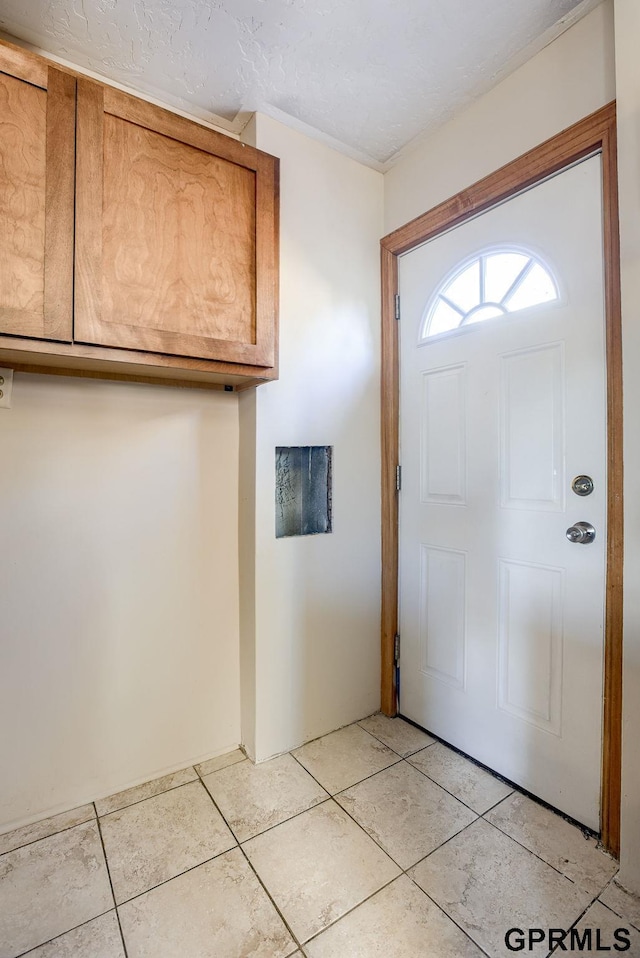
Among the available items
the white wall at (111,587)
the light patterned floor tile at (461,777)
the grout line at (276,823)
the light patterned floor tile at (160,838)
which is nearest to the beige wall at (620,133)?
the light patterned floor tile at (461,777)

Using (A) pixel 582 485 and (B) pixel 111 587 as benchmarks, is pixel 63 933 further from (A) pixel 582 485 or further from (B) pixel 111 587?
(A) pixel 582 485

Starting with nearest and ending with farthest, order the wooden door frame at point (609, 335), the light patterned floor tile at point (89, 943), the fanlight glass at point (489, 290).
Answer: the light patterned floor tile at point (89, 943)
the wooden door frame at point (609, 335)
the fanlight glass at point (489, 290)

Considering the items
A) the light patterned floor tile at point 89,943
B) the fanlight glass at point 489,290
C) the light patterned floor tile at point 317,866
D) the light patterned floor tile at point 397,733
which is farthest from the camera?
the light patterned floor tile at point 397,733

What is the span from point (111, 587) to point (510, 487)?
4.66ft

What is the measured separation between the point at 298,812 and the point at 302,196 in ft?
7.29

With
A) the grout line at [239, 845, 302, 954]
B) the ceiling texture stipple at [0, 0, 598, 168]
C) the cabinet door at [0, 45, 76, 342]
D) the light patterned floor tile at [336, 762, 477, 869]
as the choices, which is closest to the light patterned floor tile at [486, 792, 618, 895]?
the light patterned floor tile at [336, 762, 477, 869]

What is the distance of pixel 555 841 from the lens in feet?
4.40

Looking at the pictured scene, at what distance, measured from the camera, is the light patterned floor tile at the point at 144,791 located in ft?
4.92

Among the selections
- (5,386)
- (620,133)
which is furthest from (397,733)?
(620,133)

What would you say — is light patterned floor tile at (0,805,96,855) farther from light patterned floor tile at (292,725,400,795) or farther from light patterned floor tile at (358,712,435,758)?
light patterned floor tile at (358,712,435,758)

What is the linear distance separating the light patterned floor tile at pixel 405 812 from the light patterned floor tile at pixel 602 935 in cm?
36

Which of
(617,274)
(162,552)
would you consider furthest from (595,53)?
(162,552)

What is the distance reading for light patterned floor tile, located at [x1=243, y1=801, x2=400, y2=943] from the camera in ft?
3.77

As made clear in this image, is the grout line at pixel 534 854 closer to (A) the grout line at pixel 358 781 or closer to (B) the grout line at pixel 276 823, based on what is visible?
(A) the grout line at pixel 358 781
